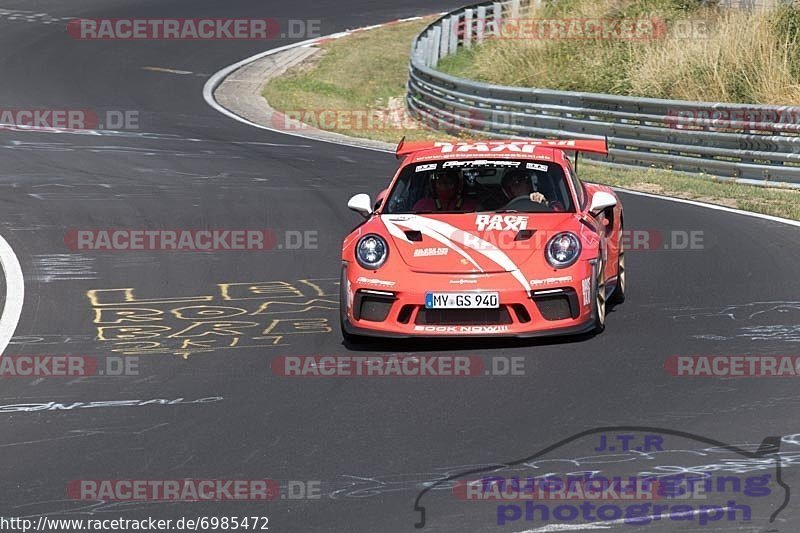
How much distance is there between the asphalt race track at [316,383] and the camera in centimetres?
630

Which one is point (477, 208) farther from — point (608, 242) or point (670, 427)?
point (670, 427)

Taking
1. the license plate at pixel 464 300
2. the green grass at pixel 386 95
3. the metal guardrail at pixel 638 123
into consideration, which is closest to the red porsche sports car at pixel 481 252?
the license plate at pixel 464 300

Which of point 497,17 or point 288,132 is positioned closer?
point 288,132

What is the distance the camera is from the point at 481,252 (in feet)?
30.4

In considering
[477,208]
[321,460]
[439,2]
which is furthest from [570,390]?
[439,2]

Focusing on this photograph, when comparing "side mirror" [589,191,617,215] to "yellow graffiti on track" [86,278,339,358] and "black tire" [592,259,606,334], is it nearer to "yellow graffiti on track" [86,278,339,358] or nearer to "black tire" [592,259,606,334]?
"black tire" [592,259,606,334]

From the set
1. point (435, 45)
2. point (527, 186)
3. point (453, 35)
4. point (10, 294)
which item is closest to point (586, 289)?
point (527, 186)

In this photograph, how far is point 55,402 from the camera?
8.00 metres

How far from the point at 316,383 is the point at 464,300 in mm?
1252

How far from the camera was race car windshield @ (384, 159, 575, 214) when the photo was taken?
401 inches

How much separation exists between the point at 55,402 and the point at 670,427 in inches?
138

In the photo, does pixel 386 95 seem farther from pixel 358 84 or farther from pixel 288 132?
pixel 288 132

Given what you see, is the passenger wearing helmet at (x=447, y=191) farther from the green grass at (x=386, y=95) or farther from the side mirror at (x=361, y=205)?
the green grass at (x=386, y=95)

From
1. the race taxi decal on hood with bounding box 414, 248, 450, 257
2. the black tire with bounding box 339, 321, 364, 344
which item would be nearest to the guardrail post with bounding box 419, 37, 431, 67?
the race taxi decal on hood with bounding box 414, 248, 450, 257
